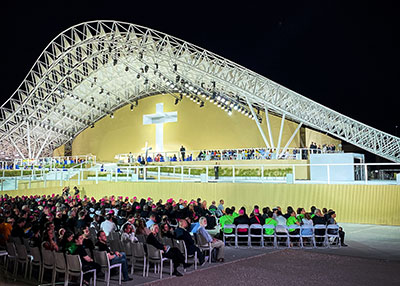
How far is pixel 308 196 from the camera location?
42.3 ft

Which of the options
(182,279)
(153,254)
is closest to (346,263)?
(182,279)

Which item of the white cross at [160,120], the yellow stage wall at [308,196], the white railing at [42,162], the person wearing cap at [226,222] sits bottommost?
the person wearing cap at [226,222]

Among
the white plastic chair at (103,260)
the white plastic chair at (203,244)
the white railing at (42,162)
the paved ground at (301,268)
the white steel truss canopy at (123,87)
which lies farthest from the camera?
the white railing at (42,162)

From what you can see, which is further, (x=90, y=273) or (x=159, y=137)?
(x=159, y=137)

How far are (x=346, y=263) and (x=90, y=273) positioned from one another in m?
5.14

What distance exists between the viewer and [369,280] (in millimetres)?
5852

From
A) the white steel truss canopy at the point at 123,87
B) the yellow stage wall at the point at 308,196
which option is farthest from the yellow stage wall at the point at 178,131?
the yellow stage wall at the point at 308,196

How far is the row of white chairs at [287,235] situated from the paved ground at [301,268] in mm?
390

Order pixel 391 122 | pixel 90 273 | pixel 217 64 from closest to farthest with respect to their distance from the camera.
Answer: pixel 90 273 < pixel 217 64 < pixel 391 122

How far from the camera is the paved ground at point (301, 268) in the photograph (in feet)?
19.3

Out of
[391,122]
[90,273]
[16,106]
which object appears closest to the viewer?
[90,273]

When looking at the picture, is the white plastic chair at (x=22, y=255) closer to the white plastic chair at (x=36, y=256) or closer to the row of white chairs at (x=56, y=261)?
the row of white chairs at (x=56, y=261)

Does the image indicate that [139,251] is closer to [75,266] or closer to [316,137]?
[75,266]

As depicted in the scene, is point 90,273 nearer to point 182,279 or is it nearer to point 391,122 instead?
point 182,279
